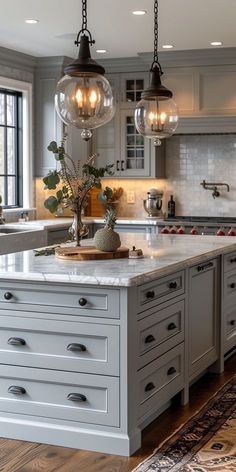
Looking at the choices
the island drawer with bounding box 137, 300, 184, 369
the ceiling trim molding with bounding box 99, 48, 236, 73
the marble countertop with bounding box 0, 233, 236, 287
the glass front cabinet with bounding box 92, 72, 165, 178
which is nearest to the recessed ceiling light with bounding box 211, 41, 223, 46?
the ceiling trim molding with bounding box 99, 48, 236, 73

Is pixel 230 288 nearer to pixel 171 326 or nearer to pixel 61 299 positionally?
pixel 171 326

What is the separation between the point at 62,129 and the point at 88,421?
189 inches

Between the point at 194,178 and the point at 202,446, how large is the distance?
473 centimetres

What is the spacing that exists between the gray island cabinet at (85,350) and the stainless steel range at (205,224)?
3334mm

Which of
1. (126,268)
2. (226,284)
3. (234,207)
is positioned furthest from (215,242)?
(234,207)

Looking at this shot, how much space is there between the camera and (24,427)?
3.77 m

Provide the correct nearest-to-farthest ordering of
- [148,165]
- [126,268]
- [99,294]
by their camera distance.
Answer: [99,294] < [126,268] < [148,165]

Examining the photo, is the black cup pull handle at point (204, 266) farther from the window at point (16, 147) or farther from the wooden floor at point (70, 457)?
the window at point (16, 147)

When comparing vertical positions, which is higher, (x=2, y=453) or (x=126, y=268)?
(x=126, y=268)

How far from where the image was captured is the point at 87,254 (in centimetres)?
419

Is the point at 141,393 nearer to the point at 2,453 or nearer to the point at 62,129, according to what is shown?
the point at 2,453

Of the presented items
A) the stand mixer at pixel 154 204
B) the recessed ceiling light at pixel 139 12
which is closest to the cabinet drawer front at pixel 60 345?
the recessed ceiling light at pixel 139 12

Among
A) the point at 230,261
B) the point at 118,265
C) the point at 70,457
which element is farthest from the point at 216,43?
the point at 70,457

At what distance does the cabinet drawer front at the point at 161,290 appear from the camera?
12.2 ft
